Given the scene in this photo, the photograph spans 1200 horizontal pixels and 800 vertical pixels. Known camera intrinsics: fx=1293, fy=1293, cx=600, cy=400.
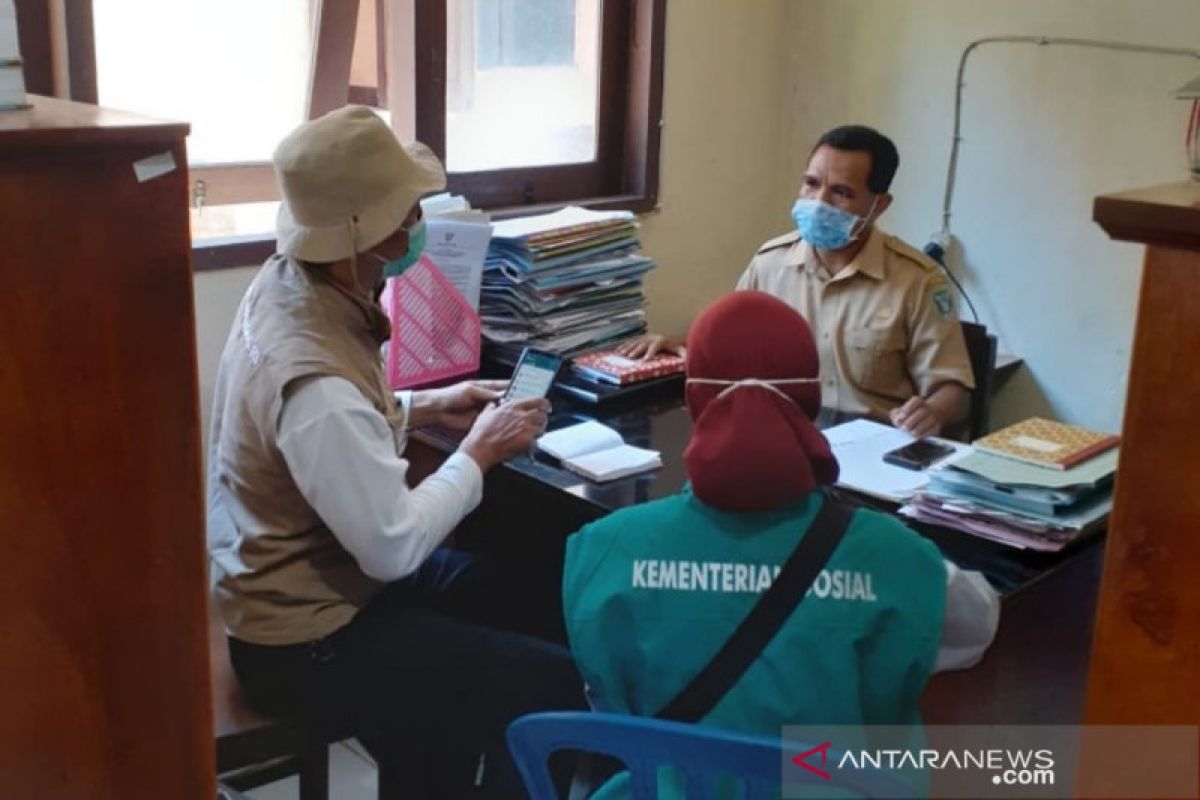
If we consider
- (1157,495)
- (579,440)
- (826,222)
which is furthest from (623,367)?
(1157,495)

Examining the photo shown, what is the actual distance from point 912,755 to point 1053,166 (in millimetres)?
1804

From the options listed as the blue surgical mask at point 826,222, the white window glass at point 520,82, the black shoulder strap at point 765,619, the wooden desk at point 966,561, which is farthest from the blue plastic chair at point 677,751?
the white window glass at point 520,82

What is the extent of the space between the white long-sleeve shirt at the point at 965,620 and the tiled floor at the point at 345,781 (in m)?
1.45

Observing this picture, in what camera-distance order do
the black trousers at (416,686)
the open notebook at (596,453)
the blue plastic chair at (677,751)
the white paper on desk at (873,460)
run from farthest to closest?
1. the open notebook at (596,453)
2. the white paper on desk at (873,460)
3. the black trousers at (416,686)
4. the blue plastic chair at (677,751)

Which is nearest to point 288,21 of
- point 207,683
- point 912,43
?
point 912,43

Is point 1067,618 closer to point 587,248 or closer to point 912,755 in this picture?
point 912,755

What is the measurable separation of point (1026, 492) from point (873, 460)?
0.30 meters

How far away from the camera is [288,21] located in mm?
2518

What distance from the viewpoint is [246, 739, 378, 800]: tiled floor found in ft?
7.90

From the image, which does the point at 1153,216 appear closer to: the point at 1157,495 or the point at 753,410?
the point at 1157,495

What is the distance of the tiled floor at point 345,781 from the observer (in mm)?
2408

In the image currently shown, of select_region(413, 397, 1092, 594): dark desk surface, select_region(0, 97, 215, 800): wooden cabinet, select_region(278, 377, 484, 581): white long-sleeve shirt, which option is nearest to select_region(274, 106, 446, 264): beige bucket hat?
select_region(278, 377, 484, 581): white long-sleeve shirt

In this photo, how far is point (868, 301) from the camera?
2.49m

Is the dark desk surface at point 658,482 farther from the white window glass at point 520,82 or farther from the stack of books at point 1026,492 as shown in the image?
the white window glass at point 520,82
